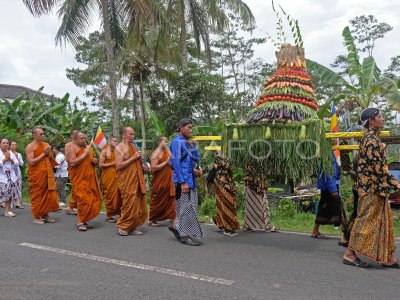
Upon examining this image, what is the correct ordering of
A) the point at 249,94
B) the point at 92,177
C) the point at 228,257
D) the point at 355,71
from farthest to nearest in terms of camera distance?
the point at 249,94, the point at 355,71, the point at 92,177, the point at 228,257

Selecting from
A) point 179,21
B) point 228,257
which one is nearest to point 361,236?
point 228,257

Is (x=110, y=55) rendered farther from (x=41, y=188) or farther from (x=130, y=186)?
(x=130, y=186)

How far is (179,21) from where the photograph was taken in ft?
59.0

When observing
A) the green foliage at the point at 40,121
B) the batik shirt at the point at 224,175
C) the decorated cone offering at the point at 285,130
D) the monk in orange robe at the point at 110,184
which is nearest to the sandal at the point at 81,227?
the monk in orange robe at the point at 110,184

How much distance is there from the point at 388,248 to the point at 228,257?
1797 mm

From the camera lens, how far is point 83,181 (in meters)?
7.21

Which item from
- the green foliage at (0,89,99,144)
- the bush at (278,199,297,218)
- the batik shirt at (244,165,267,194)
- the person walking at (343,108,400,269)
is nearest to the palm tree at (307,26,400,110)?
the bush at (278,199,297,218)

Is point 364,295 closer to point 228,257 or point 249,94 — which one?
point 228,257

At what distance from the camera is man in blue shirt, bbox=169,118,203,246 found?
5.96 metres

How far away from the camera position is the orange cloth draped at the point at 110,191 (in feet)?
25.9

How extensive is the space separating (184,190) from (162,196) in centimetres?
178

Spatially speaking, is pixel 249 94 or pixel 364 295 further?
pixel 249 94

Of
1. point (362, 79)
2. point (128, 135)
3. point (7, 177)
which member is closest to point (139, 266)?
point (128, 135)

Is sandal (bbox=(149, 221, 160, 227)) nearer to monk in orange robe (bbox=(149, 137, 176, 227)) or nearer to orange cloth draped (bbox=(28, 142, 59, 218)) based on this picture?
monk in orange robe (bbox=(149, 137, 176, 227))
